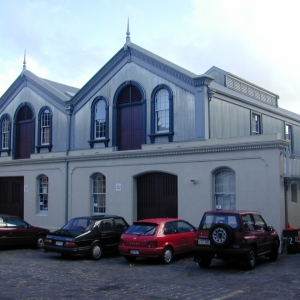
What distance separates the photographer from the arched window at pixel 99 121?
2327 centimetres

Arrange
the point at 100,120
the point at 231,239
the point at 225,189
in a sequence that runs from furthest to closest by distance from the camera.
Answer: the point at 100,120, the point at 225,189, the point at 231,239

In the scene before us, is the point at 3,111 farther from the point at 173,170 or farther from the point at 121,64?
the point at 173,170

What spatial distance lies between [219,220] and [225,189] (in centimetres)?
504

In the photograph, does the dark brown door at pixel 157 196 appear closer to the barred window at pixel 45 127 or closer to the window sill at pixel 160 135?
the window sill at pixel 160 135

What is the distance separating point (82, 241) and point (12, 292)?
210 inches

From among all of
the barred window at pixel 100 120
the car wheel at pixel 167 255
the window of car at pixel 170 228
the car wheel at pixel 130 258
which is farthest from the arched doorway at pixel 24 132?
the car wheel at pixel 167 255

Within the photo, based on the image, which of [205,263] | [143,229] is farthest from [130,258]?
[205,263]

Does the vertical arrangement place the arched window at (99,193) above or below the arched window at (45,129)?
below

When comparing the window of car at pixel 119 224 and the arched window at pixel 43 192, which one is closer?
the window of car at pixel 119 224

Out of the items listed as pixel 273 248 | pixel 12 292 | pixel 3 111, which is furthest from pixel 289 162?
pixel 3 111

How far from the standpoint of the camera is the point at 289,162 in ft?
57.4

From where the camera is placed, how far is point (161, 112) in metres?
21.1

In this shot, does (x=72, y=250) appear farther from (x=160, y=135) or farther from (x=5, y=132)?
(x=5, y=132)

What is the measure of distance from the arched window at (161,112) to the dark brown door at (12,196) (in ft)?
34.2
